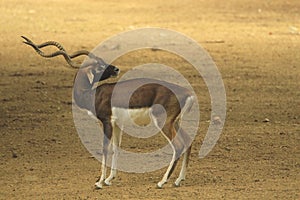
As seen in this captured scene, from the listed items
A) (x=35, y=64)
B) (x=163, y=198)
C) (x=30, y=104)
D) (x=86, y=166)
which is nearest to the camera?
(x=163, y=198)

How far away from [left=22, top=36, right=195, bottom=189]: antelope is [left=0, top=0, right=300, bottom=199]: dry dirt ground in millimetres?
260

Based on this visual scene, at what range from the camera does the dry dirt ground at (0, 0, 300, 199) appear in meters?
7.33

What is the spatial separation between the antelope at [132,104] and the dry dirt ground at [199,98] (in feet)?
0.85

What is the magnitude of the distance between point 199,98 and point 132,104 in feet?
13.3

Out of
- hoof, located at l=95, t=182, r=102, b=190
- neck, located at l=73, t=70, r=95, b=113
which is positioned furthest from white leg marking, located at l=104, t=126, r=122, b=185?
neck, located at l=73, t=70, r=95, b=113

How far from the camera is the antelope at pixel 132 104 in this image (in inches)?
287

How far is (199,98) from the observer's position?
1139cm

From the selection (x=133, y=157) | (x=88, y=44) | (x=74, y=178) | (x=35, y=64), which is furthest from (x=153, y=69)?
(x=74, y=178)

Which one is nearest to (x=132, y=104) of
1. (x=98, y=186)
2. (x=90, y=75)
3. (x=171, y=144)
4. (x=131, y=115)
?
(x=131, y=115)

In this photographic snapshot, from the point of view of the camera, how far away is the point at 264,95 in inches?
→ 455

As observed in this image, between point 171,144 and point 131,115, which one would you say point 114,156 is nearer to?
point 131,115

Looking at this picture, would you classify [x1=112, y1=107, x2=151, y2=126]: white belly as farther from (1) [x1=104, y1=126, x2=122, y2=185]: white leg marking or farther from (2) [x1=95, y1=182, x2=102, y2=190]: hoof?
(2) [x1=95, y1=182, x2=102, y2=190]: hoof

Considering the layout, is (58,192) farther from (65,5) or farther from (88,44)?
(65,5)

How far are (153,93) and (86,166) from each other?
1161mm
